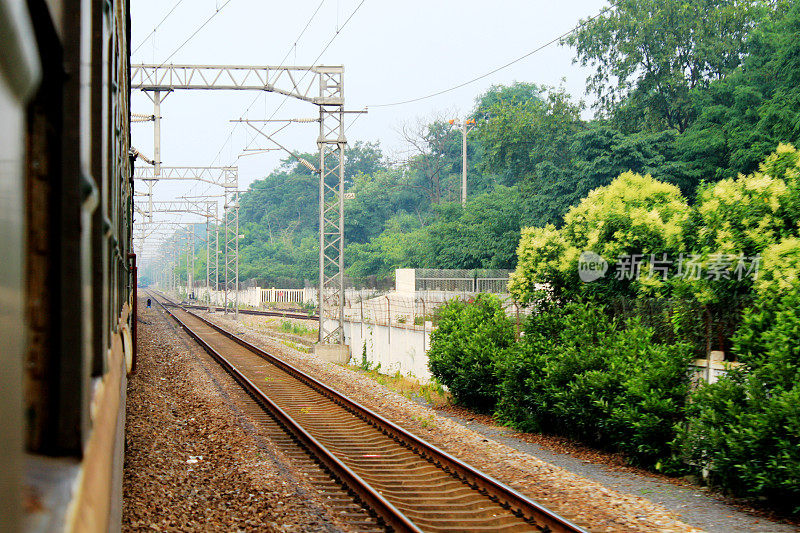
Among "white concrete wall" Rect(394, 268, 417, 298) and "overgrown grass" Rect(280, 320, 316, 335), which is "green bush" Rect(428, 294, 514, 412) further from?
"overgrown grass" Rect(280, 320, 316, 335)

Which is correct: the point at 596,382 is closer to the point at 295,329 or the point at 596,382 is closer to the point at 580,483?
the point at 580,483

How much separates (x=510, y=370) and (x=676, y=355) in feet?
12.9

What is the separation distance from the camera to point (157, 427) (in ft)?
43.3

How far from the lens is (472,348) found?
1631 centimetres

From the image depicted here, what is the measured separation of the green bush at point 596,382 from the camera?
10969 millimetres

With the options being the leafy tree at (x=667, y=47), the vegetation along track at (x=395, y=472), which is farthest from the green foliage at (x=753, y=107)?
the vegetation along track at (x=395, y=472)

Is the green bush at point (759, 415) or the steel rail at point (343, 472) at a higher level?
the green bush at point (759, 415)

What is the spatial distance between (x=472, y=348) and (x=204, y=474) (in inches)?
297

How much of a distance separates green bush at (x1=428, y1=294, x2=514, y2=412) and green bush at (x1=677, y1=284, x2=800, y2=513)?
5992mm

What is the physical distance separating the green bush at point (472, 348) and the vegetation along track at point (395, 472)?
8.26 feet

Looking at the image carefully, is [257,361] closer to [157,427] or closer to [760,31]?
[157,427]

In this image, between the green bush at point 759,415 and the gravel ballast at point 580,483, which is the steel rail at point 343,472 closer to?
the gravel ballast at point 580,483

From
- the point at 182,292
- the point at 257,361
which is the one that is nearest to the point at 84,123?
the point at 257,361

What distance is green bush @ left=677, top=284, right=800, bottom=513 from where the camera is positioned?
8.35m
